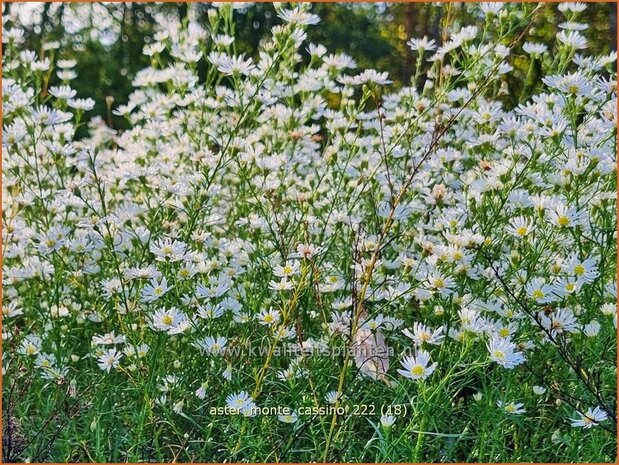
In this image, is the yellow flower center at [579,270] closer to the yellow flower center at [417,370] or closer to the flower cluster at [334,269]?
the flower cluster at [334,269]

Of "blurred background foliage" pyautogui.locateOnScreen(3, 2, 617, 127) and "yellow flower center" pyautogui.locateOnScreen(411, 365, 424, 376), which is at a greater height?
"yellow flower center" pyautogui.locateOnScreen(411, 365, 424, 376)

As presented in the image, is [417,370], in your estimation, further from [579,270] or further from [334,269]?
[334,269]

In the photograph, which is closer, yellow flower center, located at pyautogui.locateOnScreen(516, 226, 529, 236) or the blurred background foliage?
yellow flower center, located at pyautogui.locateOnScreen(516, 226, 529, 236)

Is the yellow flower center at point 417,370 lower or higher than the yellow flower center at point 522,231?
lower

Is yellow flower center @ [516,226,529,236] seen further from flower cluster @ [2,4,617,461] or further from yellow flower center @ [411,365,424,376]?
yellow flower center @ [411,365,424,376]

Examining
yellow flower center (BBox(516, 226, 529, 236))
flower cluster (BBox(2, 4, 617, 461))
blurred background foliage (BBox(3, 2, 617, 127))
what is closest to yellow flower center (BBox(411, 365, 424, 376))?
flower cluster (BBox(2, 4, 617, 461))

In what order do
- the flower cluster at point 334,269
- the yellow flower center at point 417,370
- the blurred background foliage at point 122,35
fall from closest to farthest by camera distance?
the yellow flower center at point 417,370
the flower cluster at point 334,269
the blurred background foliage at point 122,35

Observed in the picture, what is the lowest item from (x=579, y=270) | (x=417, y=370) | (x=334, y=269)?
(x=334, y=269)

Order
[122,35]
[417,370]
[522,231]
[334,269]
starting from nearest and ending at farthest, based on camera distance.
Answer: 1. [417,370]
2. [522,231]
3. [334,269]
4. [122,35]

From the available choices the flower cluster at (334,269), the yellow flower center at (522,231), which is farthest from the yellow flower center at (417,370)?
the yellow flower center at (522,231)

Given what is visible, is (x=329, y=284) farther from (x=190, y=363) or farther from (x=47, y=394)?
(x=47, y=394)

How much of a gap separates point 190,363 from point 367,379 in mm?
500

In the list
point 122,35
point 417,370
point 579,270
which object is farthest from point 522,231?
point 122,35

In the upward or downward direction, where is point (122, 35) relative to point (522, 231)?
downward
